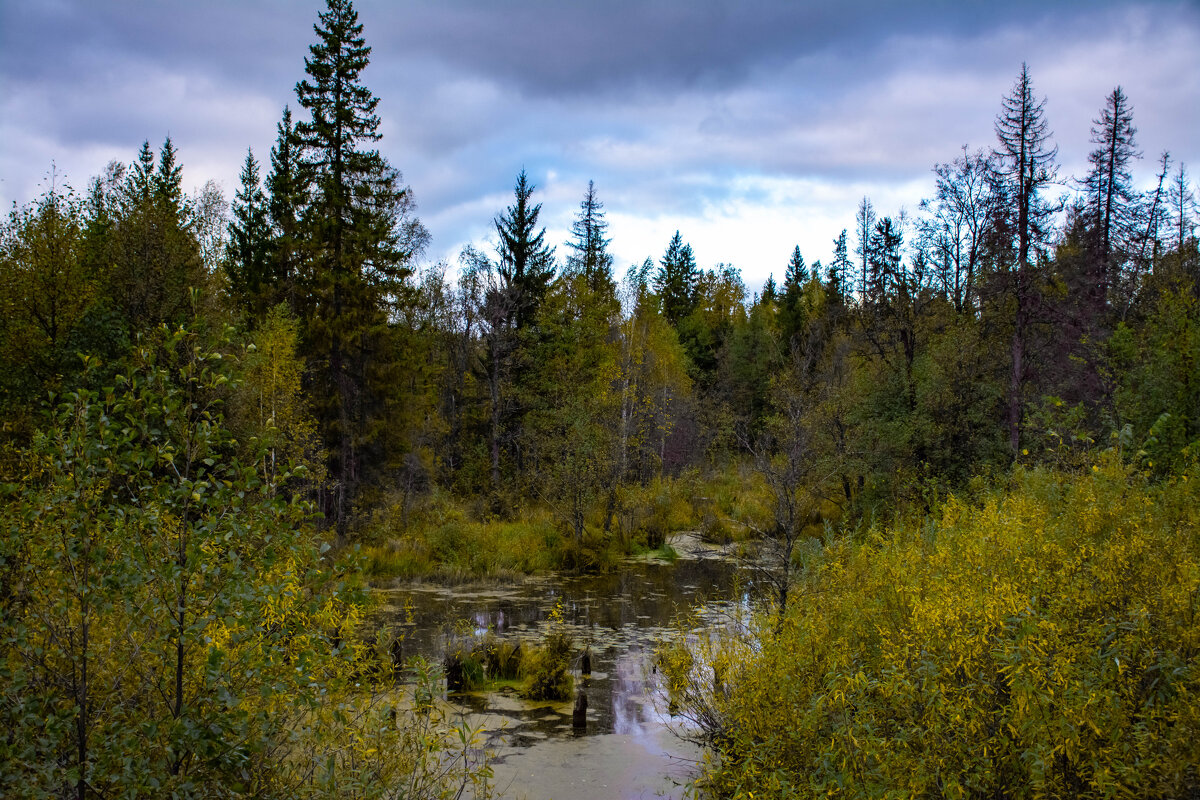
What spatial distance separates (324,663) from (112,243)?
16679 mm

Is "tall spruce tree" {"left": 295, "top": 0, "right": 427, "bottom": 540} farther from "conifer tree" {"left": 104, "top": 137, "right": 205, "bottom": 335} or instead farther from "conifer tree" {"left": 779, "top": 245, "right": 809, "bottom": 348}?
"conifer tree" {"left": 779, "top": 245, "right": 809, "bottom": 348}

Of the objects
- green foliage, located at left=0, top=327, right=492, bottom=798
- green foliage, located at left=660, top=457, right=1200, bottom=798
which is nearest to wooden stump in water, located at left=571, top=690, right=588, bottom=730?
green foliage, located at left=660, top=457, right=1200, bottom=798

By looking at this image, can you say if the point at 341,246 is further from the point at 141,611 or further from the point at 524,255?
the point at 141,611

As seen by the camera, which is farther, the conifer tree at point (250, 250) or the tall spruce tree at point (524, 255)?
the tall spruce tree at point (524, 255)

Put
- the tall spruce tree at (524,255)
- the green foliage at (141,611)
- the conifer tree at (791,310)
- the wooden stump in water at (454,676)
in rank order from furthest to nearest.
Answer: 1. the conifer tree at (791,310)
2. the tall spruce tree at (524,255)
3. the wooden stump in water at (454,676)
4. the green foliage at (141,611)

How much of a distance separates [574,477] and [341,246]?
10309mm

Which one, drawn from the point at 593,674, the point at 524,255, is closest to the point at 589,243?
the point at 524,255

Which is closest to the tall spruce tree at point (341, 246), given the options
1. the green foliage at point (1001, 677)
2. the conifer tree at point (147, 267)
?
the conifer tree at point (147, 267)

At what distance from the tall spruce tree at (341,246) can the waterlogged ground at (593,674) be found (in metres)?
7.62

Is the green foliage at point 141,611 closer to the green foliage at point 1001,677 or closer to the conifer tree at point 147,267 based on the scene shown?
the green foliage at point 1001,677

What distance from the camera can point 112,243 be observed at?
1703cm

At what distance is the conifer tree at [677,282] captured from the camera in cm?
5378

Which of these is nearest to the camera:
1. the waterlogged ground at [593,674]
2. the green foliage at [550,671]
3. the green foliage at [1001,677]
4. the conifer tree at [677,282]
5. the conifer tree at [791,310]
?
the green foliage at [1001,677]

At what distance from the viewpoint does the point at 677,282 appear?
55.2 metres
